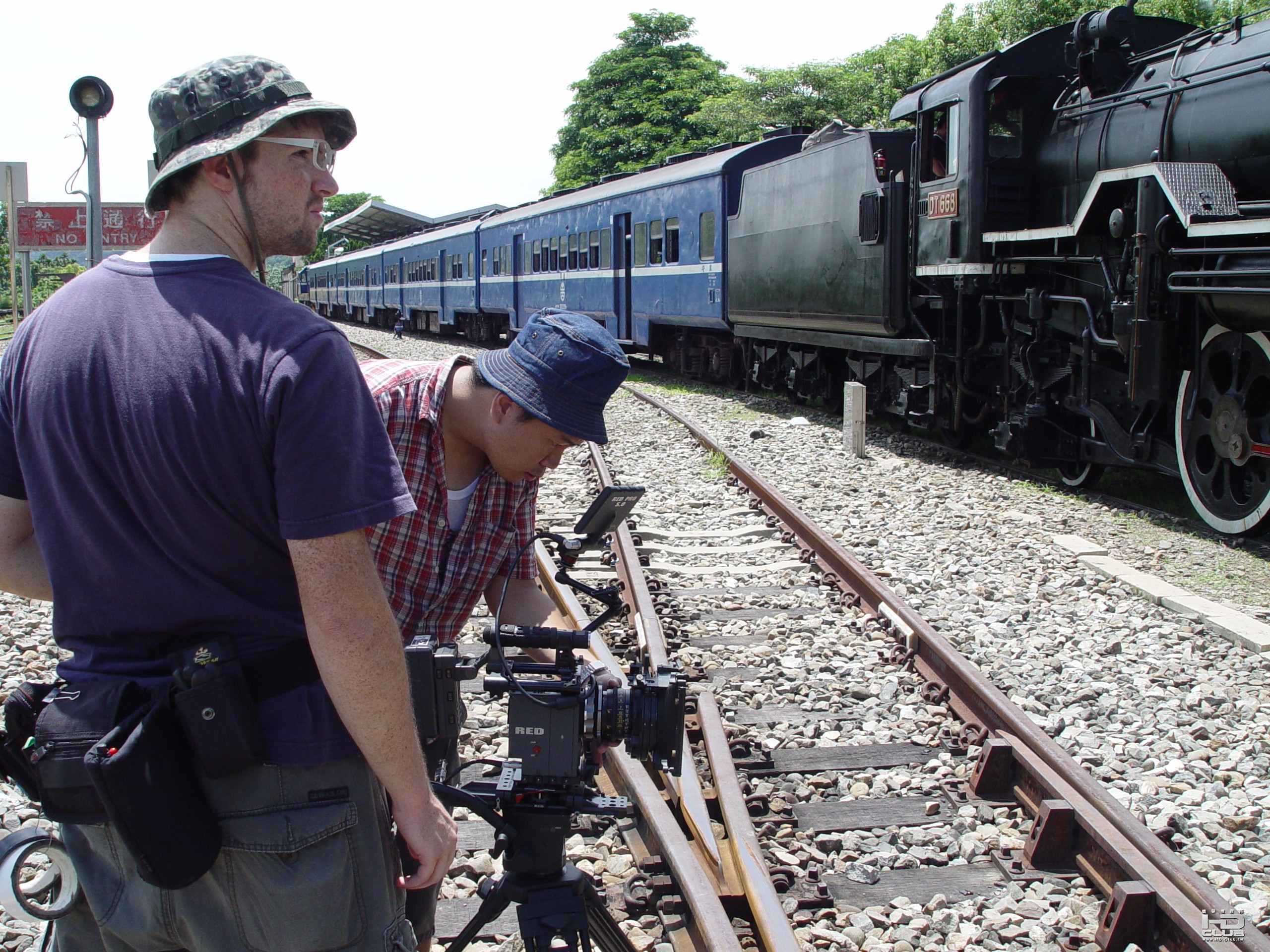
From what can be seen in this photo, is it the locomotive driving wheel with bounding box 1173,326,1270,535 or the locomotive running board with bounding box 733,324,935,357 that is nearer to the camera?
the locomotive driving wheel with bounding box 1173,326,1270,535

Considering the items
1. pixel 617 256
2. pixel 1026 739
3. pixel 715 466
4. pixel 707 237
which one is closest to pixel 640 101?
pixel 617 256

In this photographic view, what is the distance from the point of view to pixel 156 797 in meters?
1.42

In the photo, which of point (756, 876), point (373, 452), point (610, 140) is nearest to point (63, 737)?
point (373, 452)

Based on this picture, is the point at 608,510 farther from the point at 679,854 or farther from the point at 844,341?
the point at 844,341

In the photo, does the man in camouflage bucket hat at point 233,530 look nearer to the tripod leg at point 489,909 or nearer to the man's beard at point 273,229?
the man's beard at point 273,229

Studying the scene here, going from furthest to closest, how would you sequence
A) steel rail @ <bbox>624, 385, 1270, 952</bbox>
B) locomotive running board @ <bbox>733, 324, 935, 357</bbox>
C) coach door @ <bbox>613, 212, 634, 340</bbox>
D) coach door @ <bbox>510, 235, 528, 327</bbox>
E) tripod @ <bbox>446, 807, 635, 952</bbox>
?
coach door @ <bbox>510, 235, 528, 327</bbox>, coach door @ <bbox>613, 212, 634, 340</bbox>, locomotive running board @ <bbox>733, 324, 935, 357</bbox>, steel rail @ <bbox>624, 385, 1270, 952</bbox>, tripod @ <bbox>446, 807, 635, 952</bbox>

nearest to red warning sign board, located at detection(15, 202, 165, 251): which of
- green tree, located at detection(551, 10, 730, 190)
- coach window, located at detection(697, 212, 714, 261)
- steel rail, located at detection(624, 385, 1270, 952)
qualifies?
coach window, located at detection(697, 212, 714, 261)

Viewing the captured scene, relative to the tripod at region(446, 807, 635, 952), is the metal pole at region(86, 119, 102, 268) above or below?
above

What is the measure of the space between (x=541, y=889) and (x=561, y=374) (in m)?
0.93

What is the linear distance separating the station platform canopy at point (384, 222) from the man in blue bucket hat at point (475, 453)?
32.2 metres

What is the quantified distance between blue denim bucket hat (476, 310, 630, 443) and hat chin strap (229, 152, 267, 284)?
569 millimetres

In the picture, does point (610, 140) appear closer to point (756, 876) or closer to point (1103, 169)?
point (1103, 169)

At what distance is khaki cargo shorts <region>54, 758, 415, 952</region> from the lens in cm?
151

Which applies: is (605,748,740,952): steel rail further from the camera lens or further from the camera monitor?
the camera monitor
